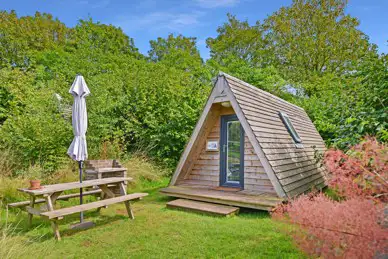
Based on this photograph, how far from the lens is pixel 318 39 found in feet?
61.4

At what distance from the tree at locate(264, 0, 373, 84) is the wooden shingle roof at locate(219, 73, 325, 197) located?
43.0 feet

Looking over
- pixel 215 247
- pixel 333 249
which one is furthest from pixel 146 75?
pixel 333 249

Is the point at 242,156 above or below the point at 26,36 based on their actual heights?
below

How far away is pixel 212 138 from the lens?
23.5 feet

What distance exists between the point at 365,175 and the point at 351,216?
0.33m

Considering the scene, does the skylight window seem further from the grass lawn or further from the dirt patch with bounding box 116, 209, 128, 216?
the dirt patch with bounding box 116, 209, 128, 216

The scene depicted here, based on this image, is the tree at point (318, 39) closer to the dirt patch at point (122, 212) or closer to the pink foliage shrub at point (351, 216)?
the dirt patch at point (122, 212)

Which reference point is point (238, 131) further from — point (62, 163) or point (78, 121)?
point (62, 163)

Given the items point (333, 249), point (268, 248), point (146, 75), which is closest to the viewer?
point (333, 249)

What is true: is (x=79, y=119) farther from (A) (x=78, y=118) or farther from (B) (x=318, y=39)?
(B) (x=318, y=39)

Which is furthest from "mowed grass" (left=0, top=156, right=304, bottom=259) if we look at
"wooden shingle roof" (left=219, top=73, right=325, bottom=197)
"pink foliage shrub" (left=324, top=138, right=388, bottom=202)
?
"wooden shingle roof" (left=219, top=73, right=325, bottom=197)

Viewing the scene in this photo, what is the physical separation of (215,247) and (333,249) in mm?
2249

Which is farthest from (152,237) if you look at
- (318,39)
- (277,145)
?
(318,39)

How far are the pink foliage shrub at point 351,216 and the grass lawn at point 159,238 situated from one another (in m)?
1.68
